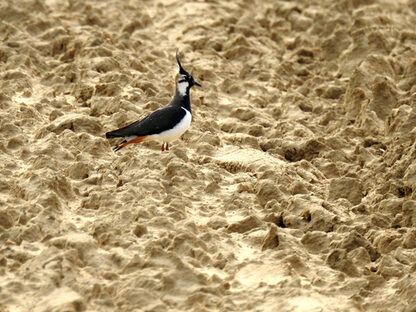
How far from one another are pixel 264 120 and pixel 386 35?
284 centimetres

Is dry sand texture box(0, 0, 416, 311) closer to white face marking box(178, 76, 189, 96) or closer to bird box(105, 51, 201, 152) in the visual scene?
bird box(105, 51, 201, 152)

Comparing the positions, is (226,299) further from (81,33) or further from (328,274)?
(81,33)

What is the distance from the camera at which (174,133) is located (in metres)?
8.58

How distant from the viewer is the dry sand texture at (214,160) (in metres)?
6.55

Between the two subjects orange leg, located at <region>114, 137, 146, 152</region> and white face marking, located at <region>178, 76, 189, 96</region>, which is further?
white face marking, located at <region>178, 76, 189, 96</region>

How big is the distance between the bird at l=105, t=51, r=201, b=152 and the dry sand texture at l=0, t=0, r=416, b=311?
178mm

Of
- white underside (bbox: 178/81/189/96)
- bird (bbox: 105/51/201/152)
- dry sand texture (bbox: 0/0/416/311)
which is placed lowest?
dry sand texture (bbox: 0/0/416/311)

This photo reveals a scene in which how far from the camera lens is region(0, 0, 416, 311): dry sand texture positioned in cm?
655

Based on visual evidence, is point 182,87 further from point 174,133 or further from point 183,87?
point 174,133

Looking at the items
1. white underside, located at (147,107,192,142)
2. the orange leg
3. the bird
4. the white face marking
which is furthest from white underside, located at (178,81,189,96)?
the orange leg

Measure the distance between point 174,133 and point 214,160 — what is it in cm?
46

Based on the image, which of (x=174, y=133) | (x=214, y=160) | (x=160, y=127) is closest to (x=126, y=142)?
(x=160, y=127)

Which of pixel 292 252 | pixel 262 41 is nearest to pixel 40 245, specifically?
pixel 292 252

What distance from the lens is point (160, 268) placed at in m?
6.55
